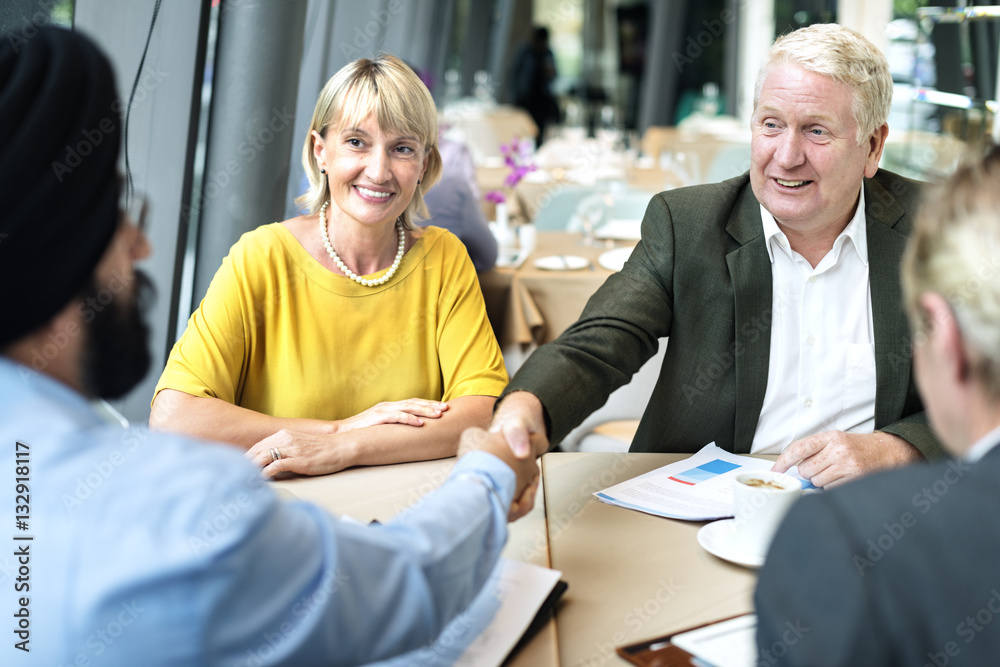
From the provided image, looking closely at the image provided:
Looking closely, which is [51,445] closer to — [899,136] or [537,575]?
[537,575]

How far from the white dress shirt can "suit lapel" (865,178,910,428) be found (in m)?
0.03

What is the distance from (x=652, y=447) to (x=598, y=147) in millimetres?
4688

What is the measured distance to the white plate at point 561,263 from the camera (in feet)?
11.4

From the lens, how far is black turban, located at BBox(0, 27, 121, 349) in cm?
75

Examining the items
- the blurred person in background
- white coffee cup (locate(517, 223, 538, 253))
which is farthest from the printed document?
the blurred person in background

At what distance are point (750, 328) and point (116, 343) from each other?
51.6 inches

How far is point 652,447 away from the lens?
190 cm

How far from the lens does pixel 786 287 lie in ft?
6.13

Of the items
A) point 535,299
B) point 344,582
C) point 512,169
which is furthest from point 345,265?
point 512,169

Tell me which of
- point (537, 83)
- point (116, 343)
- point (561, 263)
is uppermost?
point (537, 83)

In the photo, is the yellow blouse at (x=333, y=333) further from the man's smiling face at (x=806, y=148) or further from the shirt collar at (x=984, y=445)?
the shirt collar at (x=984, y=445)

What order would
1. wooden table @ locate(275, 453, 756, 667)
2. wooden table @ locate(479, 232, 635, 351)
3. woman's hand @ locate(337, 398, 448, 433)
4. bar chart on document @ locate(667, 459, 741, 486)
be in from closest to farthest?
wooden table @ locate(275, 453, 756, 667) → bar chart on document @ locate(667, 459, 741, 486) → woman's hand @ locate(337, 398, 448, 433) → wooden table @ locate(479, 232, 635, 351)

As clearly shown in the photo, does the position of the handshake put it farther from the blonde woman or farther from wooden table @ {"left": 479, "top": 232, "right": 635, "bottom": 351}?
wooden table @ {"left": 479, "top": 232, "right": 635, "bottom": 351}

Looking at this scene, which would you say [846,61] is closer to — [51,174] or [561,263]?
[51,174]
